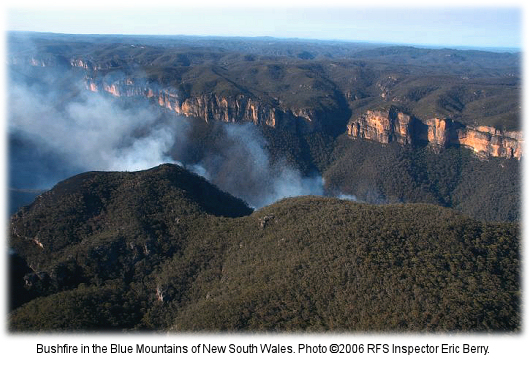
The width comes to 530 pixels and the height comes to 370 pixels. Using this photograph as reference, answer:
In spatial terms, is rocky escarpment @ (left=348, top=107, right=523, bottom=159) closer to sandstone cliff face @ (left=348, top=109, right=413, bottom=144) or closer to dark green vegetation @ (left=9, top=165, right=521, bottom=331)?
sandstone cliff face @ (left=348, top=109, right=413, bottom=144)

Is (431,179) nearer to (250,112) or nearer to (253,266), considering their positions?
(250,112)

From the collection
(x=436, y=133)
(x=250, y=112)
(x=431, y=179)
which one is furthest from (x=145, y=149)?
(x=436, y=133)

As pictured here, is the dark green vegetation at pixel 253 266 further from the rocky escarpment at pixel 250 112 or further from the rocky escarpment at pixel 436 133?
the rocky escarpment at pixel 250 112

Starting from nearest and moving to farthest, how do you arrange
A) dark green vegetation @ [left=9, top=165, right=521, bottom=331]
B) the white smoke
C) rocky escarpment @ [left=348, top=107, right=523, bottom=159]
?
dark green vegetation @ [left=9, top=165, right=521, bottom=331]
rocky escarpment @ [left=348, top=107, right=523, bottom=159]
the white smoke

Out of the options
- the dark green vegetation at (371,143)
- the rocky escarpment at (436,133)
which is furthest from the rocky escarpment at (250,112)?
the rocky escarpment at (436,133)

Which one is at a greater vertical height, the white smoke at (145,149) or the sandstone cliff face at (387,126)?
the sandstone cliff face at (387,126)

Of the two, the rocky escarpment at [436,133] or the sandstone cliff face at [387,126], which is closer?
the rocky escarpment at [436,133]

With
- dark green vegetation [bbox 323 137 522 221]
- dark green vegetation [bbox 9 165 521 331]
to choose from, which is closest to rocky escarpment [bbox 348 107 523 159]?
dark green vegetation [bbox 323 137 522 221]
